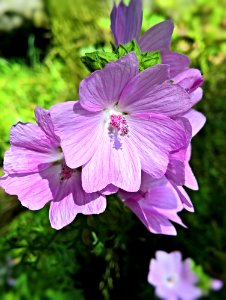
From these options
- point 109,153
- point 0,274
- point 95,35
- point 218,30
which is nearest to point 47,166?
point 109,153

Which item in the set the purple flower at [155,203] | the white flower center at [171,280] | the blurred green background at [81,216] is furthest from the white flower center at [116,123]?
the white flower center at [171,280]

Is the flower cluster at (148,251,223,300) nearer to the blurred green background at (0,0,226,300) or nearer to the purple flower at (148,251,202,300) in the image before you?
the purple flower at (148,251,202,300)

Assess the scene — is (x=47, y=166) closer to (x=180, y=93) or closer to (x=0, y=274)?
(x=180, y=93)

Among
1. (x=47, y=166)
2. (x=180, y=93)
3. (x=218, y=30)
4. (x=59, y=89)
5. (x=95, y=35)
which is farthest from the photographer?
(x=218, y=30)

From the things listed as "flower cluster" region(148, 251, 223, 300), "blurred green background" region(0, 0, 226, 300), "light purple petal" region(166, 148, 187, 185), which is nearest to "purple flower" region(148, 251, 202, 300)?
"flower cluster" region(148, 251, 223, 300)

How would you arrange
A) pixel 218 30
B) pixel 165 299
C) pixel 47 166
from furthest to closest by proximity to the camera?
1. pixel 218 30
2. pixel 165 299
3. pixel 47 166

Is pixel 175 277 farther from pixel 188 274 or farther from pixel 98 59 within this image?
pixel 98 59

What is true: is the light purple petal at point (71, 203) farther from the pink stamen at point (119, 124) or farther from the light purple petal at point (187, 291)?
the light purple petal at point (187, 291)
